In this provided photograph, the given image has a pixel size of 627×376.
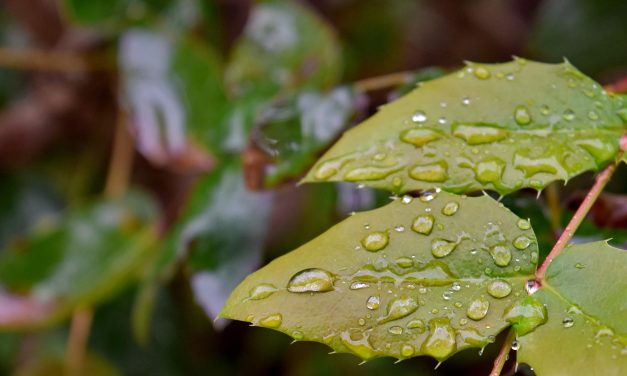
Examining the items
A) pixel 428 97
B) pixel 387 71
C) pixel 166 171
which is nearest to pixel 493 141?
pixel 428 97

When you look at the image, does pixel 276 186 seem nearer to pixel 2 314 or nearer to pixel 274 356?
pixel 2 314

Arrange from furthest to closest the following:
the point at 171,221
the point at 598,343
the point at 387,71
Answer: the point at 387,71 < the point at 171,221 < the point at 598,343

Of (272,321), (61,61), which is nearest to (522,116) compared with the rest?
(272,321)

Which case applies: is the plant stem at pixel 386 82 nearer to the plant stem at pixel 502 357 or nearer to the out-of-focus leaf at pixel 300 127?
the out-of-focus leaf at pixel 300 127

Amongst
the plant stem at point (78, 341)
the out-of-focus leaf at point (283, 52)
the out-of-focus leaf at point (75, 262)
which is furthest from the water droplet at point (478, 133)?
the plant stem at point (78, 341)

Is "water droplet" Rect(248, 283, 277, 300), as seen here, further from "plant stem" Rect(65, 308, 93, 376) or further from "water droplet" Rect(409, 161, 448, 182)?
"plant stem" Rect(65, 308, 93, 376)

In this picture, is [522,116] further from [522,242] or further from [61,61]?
[61,61]
